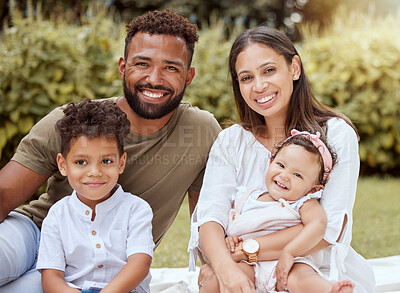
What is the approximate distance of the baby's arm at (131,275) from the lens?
87.3 inches

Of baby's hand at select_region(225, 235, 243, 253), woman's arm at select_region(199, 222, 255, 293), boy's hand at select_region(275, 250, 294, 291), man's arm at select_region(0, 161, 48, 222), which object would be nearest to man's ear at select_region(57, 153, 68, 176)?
man's arm at select_region(0, 161, 48, 222)

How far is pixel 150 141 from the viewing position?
2.82 meters

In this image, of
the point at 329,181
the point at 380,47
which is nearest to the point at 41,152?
the point at 329,181

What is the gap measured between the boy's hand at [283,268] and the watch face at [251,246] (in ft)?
0.39

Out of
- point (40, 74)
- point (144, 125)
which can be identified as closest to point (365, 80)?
point (40, 74)

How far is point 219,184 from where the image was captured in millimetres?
2547

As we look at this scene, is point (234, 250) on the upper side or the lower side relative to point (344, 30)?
lower

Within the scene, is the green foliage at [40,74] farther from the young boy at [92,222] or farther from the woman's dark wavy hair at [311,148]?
the woman's dark wavy hair at [311,148]

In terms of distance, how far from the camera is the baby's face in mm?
2340

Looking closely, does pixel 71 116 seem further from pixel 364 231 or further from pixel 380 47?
pixel 380 47

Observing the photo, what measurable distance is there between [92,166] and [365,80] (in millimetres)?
5465

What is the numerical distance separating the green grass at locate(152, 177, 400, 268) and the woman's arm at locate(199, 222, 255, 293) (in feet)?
6.02

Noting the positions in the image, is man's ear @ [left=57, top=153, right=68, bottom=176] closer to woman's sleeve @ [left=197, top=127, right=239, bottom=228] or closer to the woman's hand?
woman's sleeve @ [left=197, top=127, right=239, bottom=228]

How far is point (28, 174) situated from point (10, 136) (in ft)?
9.37
